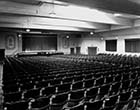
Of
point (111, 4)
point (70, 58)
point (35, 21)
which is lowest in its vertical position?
point (70, 58)

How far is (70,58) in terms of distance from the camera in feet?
55.5

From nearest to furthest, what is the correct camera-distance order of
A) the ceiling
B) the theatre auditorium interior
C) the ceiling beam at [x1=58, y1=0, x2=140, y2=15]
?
1. the theatre auditorium interior
2. the ceiling beam at [x1=58, y1=0, x2=140, y2=15]
3. the ceiling

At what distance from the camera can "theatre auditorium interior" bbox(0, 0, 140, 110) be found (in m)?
3.53

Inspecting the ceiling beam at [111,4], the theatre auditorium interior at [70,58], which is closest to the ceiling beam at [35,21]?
the theatre auditorium interior at [70,58]

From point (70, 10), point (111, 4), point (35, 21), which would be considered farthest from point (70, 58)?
point (111, 4)

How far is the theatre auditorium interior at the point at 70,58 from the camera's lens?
11.6 ft

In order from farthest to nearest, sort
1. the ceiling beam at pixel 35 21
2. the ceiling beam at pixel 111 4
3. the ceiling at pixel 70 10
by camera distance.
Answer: the ceiling beam at pixel 35 21 < the ceiling at pixel 70 10 < the ceiling beam at pixel 111 4

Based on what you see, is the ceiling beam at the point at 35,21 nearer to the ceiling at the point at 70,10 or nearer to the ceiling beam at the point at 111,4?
the ceiling at the point at 70,10

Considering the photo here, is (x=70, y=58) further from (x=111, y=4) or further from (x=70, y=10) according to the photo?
(x=111, y=4)

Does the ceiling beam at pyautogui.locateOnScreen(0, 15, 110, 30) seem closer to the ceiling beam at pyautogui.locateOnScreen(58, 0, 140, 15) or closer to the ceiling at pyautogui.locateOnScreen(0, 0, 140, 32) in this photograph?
the ceiling at pyautogui.locateOnScreen(0, 0, 140, 32)

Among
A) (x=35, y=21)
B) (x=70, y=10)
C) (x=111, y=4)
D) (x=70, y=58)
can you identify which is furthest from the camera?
(x=70, y=58)

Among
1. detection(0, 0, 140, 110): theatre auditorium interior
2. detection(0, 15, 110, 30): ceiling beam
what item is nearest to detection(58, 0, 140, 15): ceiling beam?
detection(0, 0, 140, 110): theatre auditorium interior

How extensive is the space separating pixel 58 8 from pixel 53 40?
16.8 meters

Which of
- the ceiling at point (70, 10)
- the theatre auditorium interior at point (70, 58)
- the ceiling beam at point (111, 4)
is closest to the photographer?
the theatre auditorium interior at point (70, 58)
